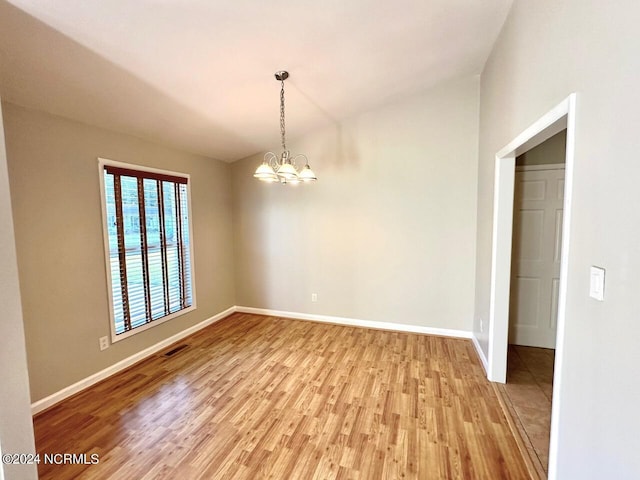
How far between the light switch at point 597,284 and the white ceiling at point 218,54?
2053 millimetres

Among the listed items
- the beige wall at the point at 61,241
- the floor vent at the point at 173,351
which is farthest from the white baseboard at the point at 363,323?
the beige wall at the point at 61,241

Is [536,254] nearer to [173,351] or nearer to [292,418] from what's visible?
[292,418]

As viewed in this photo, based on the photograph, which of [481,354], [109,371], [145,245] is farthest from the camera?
[145,245]

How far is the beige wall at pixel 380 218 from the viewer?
3717 millimetres

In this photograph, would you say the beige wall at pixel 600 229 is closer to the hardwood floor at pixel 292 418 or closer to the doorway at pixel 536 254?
A: the hardwood floor at pixel 292 418

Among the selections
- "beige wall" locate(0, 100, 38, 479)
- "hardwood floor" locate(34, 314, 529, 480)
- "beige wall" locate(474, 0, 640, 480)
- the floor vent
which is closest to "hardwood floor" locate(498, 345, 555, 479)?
"hardwood floor" locate(34, 314, 529, 480)

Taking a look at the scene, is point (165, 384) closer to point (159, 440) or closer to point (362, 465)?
point (159, 440)

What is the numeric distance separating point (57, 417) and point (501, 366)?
378cm

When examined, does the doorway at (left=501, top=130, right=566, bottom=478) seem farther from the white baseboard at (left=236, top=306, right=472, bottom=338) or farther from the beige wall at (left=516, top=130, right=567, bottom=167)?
the white baseboard at (left=236, top=306, right=472, bottom=338)

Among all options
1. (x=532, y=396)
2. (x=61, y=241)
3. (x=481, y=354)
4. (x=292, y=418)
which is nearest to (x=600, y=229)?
(x=532, y=396)

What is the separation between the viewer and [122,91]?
240 cm

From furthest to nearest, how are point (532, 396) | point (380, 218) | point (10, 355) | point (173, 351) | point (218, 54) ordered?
point (380, 218), point (173, 351), point (532, 396), point (218, 54), point (10, 355)

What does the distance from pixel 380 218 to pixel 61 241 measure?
11.1ft

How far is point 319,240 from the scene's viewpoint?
436 centimetres
